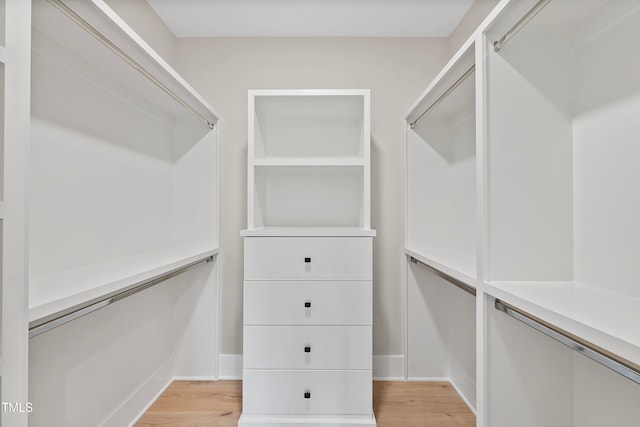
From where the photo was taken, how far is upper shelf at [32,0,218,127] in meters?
0.93

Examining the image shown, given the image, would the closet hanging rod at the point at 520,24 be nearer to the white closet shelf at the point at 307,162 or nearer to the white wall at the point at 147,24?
the white closet shelf at the point at 307,162

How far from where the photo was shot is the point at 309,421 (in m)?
1.62

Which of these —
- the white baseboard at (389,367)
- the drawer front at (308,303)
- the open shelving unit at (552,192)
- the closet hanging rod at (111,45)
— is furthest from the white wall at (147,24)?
the white baseboard at (389,367)

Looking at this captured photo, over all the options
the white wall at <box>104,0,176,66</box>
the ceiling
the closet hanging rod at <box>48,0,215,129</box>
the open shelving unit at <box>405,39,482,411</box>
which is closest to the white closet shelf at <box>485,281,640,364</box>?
the open shelving unit at <box>405,39,482,411</box>

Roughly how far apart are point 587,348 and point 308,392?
4.09 feet

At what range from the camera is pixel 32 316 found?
2.41 feet

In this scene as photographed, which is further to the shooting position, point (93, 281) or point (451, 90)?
point (451, 90)

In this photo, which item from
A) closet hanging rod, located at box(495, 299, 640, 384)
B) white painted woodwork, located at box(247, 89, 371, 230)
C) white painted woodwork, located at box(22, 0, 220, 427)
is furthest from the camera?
white painted woodwork, located at box(247, 89, 371, 230)

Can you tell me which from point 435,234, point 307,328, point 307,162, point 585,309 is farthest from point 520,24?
point 307,328

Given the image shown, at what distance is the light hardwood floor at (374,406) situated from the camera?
169 cm

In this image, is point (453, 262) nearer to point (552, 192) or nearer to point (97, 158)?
point (552, 192)

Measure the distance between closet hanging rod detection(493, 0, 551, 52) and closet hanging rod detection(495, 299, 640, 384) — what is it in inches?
31.4

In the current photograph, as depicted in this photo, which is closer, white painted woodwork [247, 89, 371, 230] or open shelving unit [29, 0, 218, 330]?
open shelving unit [29, 0, 218, 330]

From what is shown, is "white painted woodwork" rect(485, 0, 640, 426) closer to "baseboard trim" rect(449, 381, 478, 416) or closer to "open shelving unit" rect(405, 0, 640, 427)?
"open shelving unit" rect(405, 0, 640, 427)
